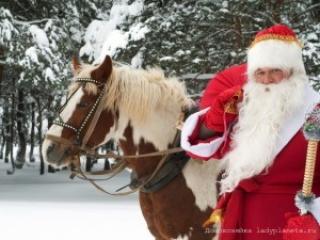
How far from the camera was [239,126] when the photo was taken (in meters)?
2.84

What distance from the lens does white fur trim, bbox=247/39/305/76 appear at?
9.00ft

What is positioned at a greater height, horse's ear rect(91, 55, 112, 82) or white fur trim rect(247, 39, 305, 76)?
white fur trim rect(247, 39, 305, 76)

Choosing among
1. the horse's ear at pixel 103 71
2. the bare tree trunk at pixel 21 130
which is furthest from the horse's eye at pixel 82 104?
the bare tree trunk at pixel 21 130

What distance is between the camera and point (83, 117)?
12.5 ft

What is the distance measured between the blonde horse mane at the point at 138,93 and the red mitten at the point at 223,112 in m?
0.99

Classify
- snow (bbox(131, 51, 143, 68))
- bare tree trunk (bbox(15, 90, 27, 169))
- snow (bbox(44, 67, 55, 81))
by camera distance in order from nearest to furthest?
snow (bbox(131, 51, 143, 68))
snow (bbox(44, 67, 55, 81))
bare tree trunk (bbox(15, 90, 27, 169))

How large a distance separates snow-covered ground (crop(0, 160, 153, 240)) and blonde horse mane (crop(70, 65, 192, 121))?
4633 mm

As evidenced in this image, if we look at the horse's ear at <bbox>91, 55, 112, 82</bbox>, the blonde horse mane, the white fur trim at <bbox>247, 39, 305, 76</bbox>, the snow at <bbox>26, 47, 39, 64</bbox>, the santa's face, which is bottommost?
the snow at <bbox>26, 47, 39, 64</bbox>

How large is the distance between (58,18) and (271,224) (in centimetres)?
1150

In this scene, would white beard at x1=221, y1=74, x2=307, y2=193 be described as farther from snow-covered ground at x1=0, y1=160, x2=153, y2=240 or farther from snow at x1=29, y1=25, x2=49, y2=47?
snow at x1=29, y1=25, x2=49, y2=47

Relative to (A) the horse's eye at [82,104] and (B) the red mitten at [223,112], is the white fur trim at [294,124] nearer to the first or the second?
(B) the red mitten at [223,112]

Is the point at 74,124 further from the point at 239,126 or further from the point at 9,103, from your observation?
the point at 9,103

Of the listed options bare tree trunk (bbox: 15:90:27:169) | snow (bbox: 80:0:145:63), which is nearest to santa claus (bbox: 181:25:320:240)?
snow (bbox: 80:0:145:63)

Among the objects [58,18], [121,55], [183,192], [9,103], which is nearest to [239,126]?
[183,192]
